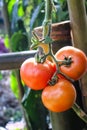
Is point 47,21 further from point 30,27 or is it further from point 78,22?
point 30,27

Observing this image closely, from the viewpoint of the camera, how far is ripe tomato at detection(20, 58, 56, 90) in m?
0.62

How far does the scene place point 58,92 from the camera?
0.62m

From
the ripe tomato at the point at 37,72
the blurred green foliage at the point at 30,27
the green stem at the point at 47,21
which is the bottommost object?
the blurred green foliage at the point at 30,27

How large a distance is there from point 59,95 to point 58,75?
3 cm

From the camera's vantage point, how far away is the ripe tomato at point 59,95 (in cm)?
62

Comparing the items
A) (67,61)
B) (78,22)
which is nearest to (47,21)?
(67,61)

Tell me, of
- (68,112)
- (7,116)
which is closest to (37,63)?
(68,112)

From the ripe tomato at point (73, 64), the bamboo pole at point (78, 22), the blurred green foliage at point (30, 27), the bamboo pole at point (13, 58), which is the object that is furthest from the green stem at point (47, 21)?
the blurred green foliage at point (30, 27)

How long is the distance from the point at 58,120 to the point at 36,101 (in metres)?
0.21

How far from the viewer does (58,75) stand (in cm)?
63

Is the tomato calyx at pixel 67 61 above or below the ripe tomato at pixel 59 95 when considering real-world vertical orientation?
above

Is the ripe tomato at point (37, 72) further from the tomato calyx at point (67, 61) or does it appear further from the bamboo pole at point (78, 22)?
the bamboo pole at point (78, 22)

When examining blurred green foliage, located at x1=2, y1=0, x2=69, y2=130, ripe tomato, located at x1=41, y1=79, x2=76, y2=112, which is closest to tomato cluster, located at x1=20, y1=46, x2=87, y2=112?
ripe tomato, located at x1=41, y1=79, x2=76, y2=112

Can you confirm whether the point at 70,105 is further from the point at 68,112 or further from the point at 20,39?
the point at 20,39
